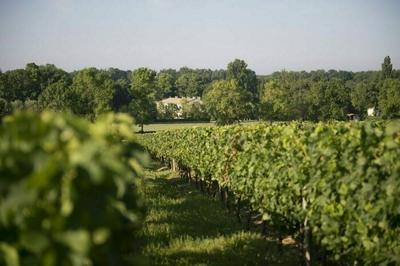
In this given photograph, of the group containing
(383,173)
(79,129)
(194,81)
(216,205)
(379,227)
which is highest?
(194,81)

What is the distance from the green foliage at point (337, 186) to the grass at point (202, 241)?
79 cm

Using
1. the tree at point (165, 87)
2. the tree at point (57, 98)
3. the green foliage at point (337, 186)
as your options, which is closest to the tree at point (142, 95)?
the tree at point (57, 98)

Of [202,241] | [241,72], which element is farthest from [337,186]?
[241,72]

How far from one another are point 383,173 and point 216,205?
31.3 ft

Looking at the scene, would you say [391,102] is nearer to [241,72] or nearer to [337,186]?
[337,186]

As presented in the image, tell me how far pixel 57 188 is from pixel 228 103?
3128 inches

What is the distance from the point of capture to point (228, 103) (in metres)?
81.3

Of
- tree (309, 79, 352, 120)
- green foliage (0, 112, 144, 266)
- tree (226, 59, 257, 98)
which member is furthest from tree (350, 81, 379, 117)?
green foliage (0, 112, 144, 266)

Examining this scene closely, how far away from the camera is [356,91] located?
9181cm

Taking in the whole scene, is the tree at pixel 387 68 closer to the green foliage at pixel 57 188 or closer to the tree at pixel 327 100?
the tree at pixel 327 100

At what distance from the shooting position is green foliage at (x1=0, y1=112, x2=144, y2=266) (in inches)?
84.9

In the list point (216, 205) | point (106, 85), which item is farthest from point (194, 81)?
point (216, 205)

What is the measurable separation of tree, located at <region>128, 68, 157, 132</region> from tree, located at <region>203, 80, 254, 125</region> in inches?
464

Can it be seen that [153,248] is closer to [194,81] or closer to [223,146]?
[223,146]
